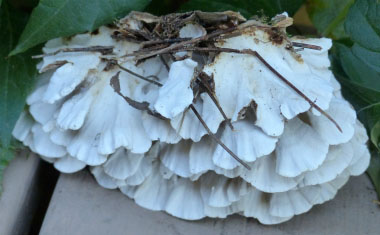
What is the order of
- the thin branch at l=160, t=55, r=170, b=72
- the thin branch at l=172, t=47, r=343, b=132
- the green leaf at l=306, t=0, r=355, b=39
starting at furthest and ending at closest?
the green leaf at l=306, t=0, r=355, b=39 < the thin branch at l=160, t=55, r=170, b=72 < the thin branch at l=172, t=47, r=343, b=132

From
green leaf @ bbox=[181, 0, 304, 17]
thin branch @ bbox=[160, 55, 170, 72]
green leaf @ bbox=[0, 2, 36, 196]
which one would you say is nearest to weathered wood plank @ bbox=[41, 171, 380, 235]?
green leaf @ bbox=[0, 2, 36, 196]

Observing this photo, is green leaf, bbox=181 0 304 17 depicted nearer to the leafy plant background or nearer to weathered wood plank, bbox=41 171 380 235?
the leafy plant background

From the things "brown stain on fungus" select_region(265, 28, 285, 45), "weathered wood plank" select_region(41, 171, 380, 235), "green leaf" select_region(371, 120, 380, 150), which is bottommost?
"weathered wood plank" select_region(41, 171, 380, 235)

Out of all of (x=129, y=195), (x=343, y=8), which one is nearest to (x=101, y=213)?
(x=129, y=195)

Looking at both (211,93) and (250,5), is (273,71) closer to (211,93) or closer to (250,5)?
(211,93)

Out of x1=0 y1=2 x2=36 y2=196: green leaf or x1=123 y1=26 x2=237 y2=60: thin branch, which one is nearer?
x1=123 y1=26 x2=237 y2=60: thin branch

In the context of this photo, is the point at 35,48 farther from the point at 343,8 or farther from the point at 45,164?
the point at 343,8

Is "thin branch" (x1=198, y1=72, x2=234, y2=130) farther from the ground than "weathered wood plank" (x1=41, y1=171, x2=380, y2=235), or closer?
farther from the ground
